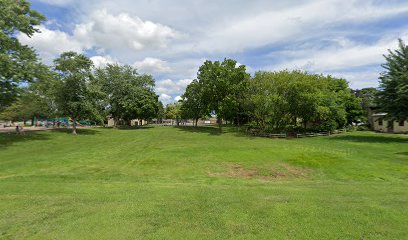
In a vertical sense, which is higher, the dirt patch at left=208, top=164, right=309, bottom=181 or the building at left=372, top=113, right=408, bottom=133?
the building at left=372, top=113, right=408, bottom=133

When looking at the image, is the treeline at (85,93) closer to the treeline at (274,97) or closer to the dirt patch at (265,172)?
the treeline at (274,97)

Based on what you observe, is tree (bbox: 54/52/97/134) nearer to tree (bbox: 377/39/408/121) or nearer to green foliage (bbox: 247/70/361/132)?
green foliage (bbox: 247/70/361/132)

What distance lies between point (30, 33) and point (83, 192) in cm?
3016

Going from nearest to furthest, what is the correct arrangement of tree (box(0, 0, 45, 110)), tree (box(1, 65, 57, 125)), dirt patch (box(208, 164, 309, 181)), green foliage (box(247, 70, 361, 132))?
dirt patch (box(208, 164, 309, 181))
tree (box(0, 0, 45, 110))
tree (box(1, 65, 57, 125))
green foliage (box(247, 70, 361, 132))

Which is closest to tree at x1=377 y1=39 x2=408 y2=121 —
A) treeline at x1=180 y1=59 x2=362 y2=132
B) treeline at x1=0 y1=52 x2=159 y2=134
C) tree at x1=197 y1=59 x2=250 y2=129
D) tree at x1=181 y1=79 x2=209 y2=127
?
treeline at x1=180 y1=59 x2=362 y2=132

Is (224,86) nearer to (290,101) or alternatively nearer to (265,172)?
(290,101)

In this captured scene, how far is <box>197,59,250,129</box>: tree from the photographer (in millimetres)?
51594

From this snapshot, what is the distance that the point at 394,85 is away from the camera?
3653 centimetres

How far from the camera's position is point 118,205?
800 centimetres

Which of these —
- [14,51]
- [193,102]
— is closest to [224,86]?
[193,102]

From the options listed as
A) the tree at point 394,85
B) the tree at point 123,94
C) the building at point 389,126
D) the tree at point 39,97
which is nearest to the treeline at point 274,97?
the building at point 389,126

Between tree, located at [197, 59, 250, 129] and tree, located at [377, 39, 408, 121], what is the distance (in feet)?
73.7

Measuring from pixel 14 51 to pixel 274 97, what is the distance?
3482cm

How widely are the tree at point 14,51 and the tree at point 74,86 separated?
10.2 meters
